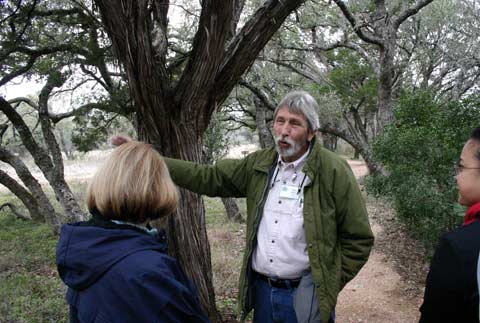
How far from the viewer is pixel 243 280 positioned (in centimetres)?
242

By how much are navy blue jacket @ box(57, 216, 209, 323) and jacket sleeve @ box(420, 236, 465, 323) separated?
0.91 m

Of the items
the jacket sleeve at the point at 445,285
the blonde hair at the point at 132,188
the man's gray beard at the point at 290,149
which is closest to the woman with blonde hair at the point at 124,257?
the blonde hair at the point at 132,188

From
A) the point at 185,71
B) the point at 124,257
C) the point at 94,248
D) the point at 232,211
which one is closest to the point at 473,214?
the point at 124,257

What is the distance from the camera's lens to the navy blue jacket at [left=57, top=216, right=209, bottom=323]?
1.31m

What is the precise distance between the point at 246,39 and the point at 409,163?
14.8ft

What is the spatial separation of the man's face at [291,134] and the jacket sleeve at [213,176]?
29cm

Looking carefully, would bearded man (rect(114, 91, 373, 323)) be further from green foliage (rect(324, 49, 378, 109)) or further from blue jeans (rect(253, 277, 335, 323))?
green foliage (rect(324, 49, 378, 109))

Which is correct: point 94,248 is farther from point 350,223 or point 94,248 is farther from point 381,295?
point 381,295

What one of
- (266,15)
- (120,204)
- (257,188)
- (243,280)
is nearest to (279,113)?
(257,188)

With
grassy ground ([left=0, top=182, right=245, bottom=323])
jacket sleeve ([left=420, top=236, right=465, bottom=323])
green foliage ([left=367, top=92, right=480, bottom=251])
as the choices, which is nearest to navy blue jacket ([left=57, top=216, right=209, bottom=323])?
jacket sleeve ([left=420, top=236, right=465, bottom=323])

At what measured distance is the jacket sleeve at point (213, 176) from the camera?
246cm

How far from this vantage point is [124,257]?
1.32 metres

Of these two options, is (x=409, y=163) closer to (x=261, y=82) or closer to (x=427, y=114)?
(x=427, y=114)

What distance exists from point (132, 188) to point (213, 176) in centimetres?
108
